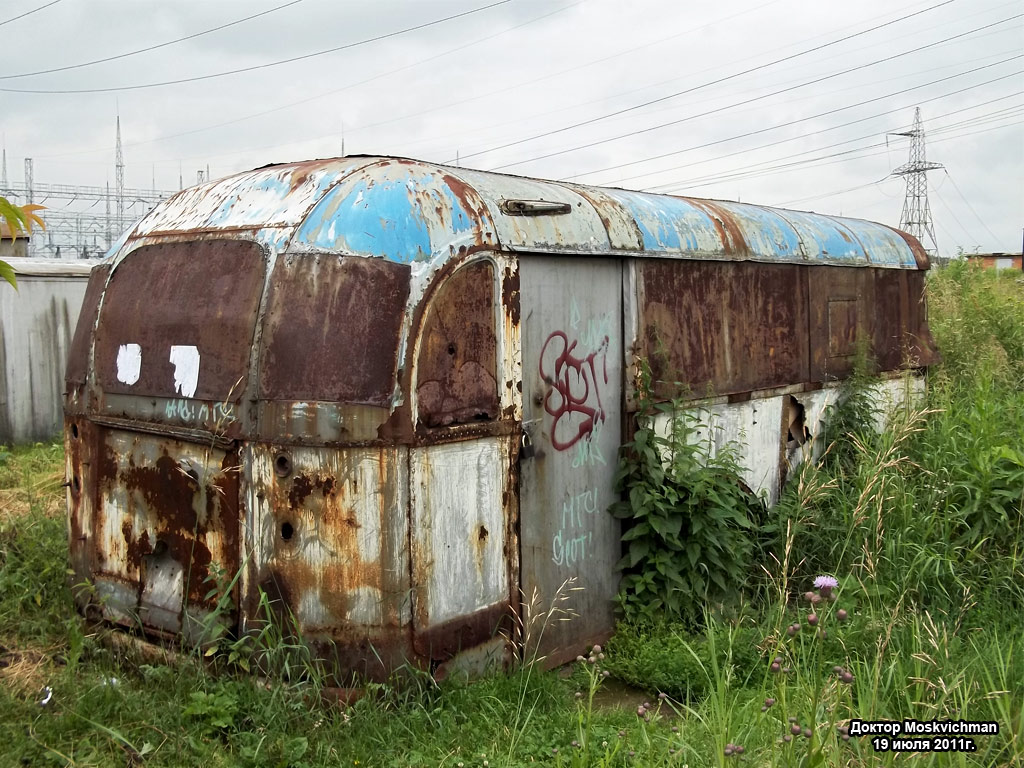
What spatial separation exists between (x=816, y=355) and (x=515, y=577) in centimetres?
333

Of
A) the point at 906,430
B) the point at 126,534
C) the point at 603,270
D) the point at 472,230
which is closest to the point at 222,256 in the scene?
A: the point at 472,230

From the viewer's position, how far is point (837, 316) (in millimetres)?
6496

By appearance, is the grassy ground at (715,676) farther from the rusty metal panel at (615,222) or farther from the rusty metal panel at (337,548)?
the rusty metal panel at (615,222)

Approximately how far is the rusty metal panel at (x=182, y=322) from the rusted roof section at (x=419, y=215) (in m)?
0.14

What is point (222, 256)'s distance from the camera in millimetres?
3803

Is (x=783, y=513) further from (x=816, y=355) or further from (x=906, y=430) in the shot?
(x=816, y=355)

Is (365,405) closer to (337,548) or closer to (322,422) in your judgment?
(322,422)

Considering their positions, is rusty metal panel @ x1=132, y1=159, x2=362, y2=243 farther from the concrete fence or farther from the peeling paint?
the concrete fence

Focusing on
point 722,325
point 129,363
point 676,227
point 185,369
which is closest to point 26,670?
point 129,363

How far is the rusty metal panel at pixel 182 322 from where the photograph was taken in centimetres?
364

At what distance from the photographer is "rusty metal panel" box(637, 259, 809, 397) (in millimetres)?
4895

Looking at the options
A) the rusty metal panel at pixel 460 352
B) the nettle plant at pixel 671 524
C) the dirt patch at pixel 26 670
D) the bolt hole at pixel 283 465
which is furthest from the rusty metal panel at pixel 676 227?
the dirt patch at pixel 26 670

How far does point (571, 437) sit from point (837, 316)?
10.2 ft

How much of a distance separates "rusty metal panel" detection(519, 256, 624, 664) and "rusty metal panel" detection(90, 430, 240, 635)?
52.0 inches
